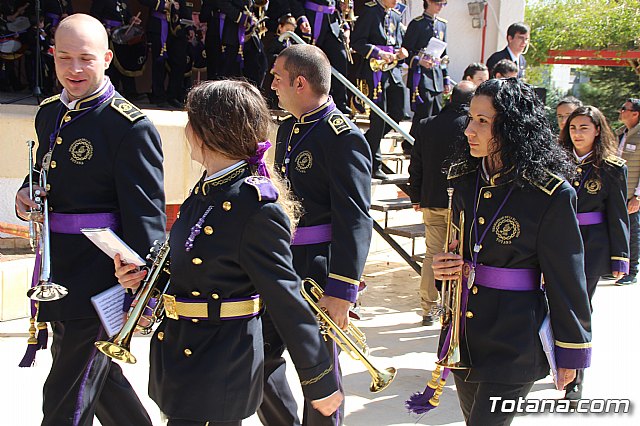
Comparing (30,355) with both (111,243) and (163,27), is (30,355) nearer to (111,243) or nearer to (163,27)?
(111,243)

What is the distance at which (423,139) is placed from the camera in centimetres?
673

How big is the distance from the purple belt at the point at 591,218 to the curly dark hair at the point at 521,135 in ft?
7.29

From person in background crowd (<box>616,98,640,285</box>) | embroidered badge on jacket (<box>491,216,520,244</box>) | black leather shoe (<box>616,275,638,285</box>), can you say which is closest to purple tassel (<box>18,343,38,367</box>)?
embroidered badge on jacket (<box>491,216,520,244</box>)

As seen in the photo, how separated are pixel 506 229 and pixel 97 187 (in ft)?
5.54

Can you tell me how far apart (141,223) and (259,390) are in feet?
3.13

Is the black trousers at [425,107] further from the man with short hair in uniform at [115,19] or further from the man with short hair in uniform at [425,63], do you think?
the man with short hair in uniform at [115,19]

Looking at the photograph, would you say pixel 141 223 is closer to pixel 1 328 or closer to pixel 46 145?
pixel 46 145

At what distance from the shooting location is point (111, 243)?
2855 millimetres

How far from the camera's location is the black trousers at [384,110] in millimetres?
8477

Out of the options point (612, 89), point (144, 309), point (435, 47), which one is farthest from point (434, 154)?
point (612, 89)

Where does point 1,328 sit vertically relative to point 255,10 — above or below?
below

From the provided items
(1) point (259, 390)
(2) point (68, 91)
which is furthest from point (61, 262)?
(1) point (259, 390)

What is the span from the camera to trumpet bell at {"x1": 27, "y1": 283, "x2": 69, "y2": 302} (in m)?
3.24

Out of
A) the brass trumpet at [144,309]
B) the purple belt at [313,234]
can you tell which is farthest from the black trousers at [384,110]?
the brass trumpet at [144,309]
